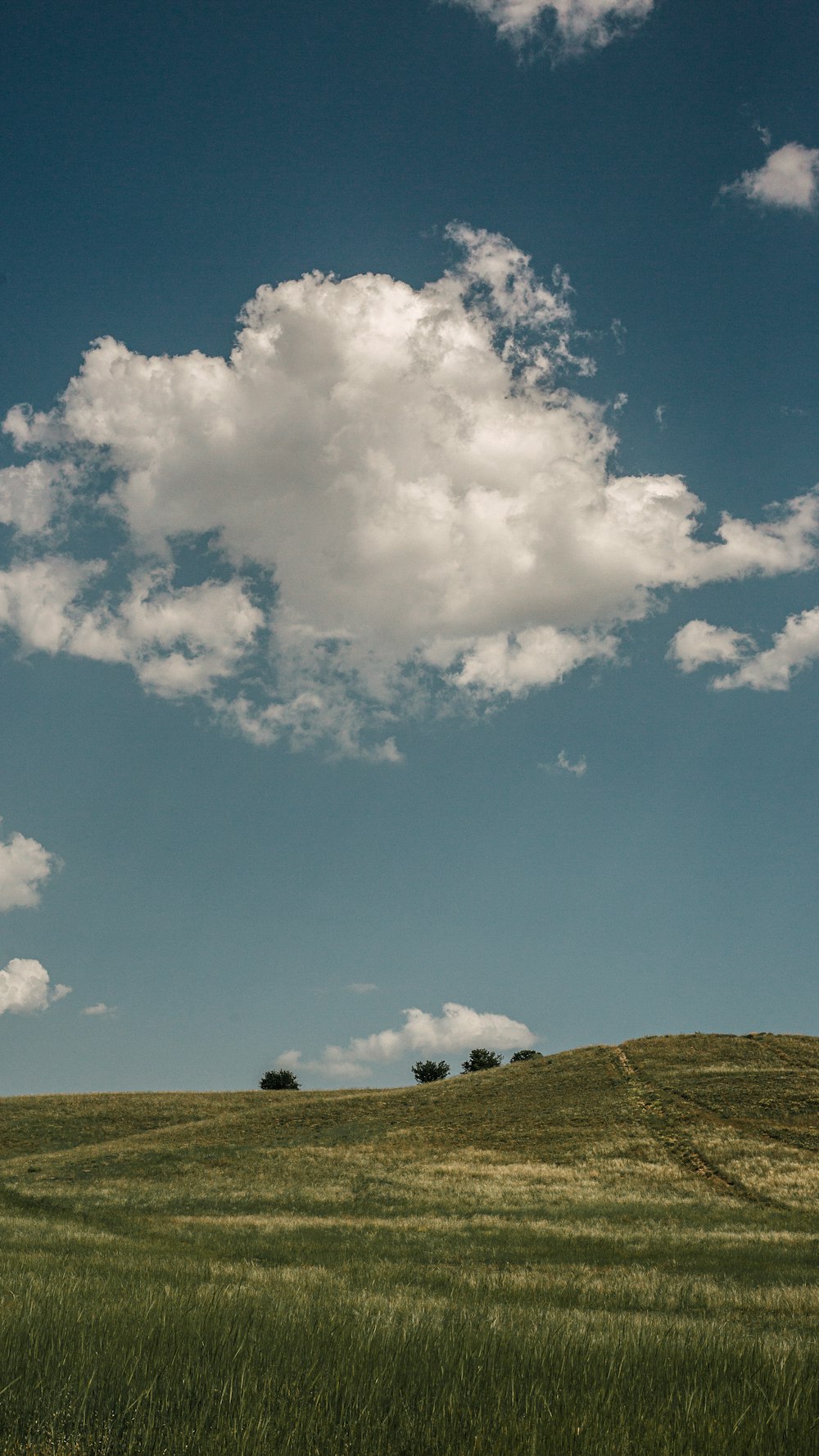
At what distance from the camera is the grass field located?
14.1 feet

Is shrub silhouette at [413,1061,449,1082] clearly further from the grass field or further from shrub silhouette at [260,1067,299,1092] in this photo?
the grass field

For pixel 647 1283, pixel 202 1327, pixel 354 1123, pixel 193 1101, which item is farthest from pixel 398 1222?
pixel 193 1101

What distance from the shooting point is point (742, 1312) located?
13836mm

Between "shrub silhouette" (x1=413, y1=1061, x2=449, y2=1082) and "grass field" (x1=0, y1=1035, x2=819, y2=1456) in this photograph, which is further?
"shrub silhouette" (x1=413, y1=1061, x2=449, y2=1082)

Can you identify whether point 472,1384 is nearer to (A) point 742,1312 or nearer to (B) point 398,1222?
(A) point 742,1312

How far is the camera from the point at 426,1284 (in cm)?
1554

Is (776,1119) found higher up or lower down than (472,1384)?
lower down

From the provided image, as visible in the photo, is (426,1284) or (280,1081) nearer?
(426,1284)

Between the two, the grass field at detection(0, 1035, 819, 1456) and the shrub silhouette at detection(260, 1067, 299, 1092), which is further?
the shrub silhouette at detection(260, 1067, 299, 1092)

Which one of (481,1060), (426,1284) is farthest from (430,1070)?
(426,1284)

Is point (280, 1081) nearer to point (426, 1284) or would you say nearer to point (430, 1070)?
point (430, 1070)

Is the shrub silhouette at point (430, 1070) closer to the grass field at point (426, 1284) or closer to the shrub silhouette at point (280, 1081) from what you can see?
the shrub silhouette at point (280, 1081)

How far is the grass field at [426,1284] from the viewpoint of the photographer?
4.29 m

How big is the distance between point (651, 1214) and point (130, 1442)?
1408 inches
